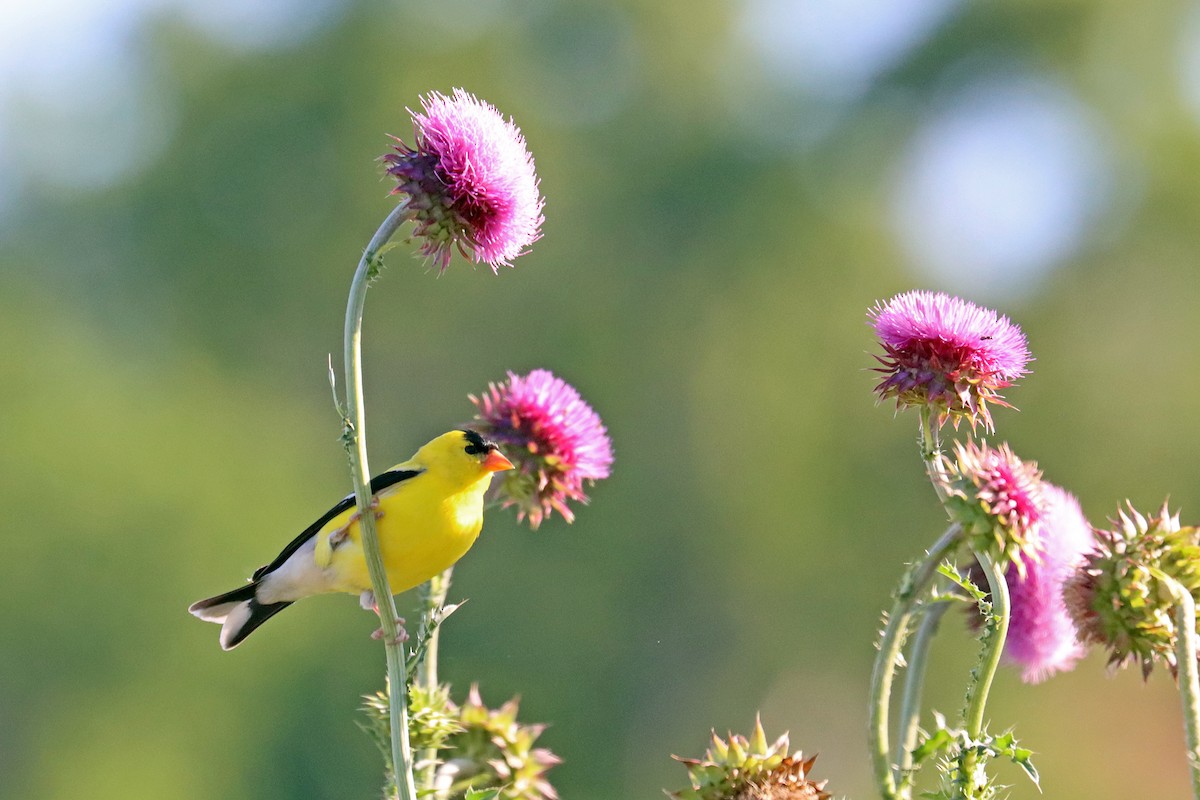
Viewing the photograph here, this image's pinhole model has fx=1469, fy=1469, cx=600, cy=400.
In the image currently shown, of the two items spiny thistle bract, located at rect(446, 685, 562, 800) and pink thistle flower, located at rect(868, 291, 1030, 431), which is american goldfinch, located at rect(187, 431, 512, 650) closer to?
spiny thistle bract, located at rect(446, 685, 562, 800)

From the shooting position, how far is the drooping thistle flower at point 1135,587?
10.1 feet

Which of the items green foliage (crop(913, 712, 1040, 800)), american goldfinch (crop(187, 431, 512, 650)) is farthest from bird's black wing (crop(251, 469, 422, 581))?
green foliage (crop(913, 712, 1040, 800))

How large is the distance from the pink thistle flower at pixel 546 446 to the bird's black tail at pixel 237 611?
2.24 feet

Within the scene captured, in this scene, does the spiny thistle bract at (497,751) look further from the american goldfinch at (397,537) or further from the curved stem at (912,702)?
the curved stem at (912,702)

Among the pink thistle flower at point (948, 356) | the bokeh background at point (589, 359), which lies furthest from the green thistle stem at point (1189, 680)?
the bokeh background at point (589, 359)

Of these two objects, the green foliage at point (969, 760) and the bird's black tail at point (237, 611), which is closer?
the green foliage at point (969, 760)

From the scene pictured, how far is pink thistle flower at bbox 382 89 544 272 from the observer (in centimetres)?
314

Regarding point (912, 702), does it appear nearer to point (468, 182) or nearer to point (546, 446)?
point (546, 446)

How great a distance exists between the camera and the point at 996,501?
117 inches

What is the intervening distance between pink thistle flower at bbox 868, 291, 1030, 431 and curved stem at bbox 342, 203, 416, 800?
110 centimetres

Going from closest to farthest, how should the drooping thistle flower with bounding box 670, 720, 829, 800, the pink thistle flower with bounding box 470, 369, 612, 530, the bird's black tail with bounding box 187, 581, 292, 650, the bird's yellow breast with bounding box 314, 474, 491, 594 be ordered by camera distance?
the drooping thistle flower with bounding box 670, 720, 829, 800 < the bird's yellow breast with bounding box 314, 474, 491, 594 < the bird's black tail with bounding box 187, 581, 292, 650 < the pink thistle flower with bounding box 470, 369, 612, 530

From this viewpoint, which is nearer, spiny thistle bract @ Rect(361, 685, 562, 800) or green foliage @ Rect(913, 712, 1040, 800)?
green foliage @ Rect(913, 712, 1040, 800)

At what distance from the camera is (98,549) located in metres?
20.4

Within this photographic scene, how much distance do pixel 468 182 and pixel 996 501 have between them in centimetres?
130
